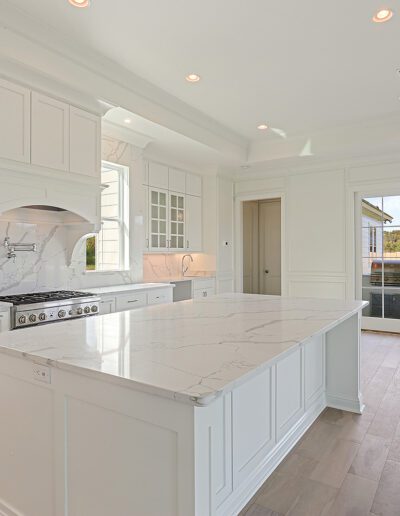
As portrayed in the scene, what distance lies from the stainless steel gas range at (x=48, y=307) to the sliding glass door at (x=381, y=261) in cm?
430

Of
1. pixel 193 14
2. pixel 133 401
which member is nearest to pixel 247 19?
pixel 193 14

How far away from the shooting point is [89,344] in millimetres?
1610

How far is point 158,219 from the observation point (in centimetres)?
549

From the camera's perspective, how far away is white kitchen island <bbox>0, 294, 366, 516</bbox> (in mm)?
1155

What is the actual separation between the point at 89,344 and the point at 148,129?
332 centimetres

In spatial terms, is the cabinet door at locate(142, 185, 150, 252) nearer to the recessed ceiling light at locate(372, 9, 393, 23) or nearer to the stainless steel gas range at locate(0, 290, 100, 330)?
the stainless steel gas range at locate(0, 290, 100, 330)

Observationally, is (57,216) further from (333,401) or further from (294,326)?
(333,401)

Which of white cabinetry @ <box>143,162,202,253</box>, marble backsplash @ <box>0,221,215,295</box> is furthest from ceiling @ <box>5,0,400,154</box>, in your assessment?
marble backsplash @ <box>0,221,215,295</box>

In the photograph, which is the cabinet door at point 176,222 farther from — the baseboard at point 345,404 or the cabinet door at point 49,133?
the baseboard at point 345,404

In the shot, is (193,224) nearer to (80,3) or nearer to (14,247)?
(14,247)

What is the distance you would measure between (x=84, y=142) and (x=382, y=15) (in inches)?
103

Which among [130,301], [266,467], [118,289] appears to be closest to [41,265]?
[118,289]

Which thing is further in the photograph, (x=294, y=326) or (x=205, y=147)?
(x=205, y=147)

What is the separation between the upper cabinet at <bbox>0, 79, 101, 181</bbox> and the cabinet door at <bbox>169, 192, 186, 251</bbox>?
2.21 meters
